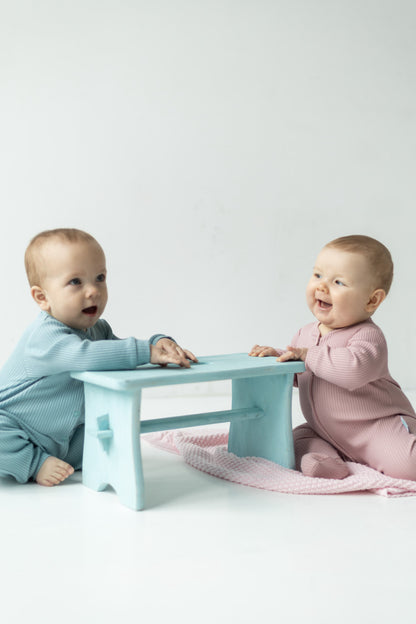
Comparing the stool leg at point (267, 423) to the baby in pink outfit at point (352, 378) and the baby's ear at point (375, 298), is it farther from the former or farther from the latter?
the baby's ear at point (375, 298)

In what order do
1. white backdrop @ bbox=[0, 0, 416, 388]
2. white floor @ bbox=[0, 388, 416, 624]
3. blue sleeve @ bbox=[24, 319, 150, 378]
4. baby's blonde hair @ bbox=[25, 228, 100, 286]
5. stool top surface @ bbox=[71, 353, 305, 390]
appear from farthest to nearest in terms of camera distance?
white backdrop @ bbox=[0, 0, 416, 388]
baby's blonde hair @ bbox=[25, 228, 100, 286]
blue sleeve @ bbox=[24, 319, 150, 378]
stool top surface @ bbox=[71, 353, 305, 390]
white floor @ bbox=[0, 388, 416, 624]

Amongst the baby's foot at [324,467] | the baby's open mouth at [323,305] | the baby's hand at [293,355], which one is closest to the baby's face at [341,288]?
the baby's open mouth at [323,305]

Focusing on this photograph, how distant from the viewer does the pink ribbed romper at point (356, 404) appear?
64.5 inches

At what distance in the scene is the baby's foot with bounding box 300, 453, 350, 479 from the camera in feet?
5.38

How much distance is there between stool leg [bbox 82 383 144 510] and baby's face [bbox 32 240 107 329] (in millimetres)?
198

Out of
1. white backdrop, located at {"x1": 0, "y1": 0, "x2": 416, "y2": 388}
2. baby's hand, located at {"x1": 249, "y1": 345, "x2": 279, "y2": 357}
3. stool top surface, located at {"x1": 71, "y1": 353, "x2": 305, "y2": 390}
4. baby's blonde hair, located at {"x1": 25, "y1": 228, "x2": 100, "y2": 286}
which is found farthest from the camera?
white backdrop, located at {"x1": 0, "y1": 0, "x2": 416, "y2": 388}

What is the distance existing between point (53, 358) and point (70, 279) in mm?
194

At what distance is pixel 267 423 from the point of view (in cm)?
176

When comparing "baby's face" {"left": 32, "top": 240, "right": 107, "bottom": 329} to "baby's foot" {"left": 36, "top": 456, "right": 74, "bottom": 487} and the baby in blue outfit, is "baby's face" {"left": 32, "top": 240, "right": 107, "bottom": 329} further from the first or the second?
"baby's foot" {"left": 36, "top": 456, "right": 74, "bottom": 487}

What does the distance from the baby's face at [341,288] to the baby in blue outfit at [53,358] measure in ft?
1.17

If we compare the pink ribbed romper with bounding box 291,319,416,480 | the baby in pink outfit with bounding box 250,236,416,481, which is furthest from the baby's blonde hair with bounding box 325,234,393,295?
the pink ribbed romper with bounding box 291,319,416,480

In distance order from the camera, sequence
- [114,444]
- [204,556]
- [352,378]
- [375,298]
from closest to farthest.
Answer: [204,556], [114,444], [352,378], [375,298]

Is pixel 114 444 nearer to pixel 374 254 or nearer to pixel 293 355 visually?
pixel 293 355

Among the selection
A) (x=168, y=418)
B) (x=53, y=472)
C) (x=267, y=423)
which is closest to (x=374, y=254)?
(x=267, y=423)
